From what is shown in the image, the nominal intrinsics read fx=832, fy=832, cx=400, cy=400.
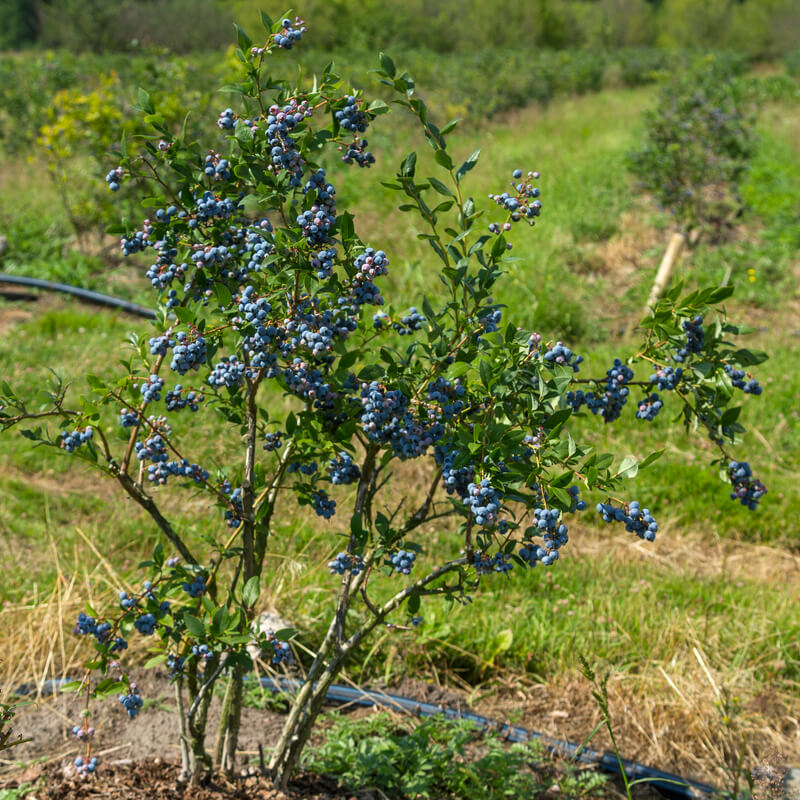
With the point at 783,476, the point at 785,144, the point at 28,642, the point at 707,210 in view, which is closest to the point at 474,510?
the point at 28,642

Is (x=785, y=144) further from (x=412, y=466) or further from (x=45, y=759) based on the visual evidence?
(x=45, y=759)

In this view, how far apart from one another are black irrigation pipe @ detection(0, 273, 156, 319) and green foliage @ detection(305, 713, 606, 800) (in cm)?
484

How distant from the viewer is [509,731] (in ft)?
9.34

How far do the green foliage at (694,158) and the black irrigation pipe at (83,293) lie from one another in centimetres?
509

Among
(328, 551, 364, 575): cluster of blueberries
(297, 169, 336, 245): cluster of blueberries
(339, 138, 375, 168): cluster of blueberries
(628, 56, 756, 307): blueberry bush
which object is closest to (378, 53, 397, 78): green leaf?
(339, 138, 375, 168): cluster of blueberries

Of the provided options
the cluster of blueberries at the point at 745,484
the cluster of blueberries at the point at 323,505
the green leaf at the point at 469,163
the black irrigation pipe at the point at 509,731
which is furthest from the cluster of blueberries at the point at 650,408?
the black irrigation pipe at the point at 509,731

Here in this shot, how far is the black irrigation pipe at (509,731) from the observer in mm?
2682

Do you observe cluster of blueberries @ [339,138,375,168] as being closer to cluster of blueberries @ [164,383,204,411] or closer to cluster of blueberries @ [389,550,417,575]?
cluster of blueberries @ [164,383,204,411]

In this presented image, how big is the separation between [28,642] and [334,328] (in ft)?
6.59

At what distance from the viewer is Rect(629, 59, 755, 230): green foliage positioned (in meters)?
8.36

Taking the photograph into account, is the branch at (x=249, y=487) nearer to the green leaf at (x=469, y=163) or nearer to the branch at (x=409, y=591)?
the branch at (x=409, y=591)

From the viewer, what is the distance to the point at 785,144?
11227 millimetres

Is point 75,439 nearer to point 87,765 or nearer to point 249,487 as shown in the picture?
point 249,487

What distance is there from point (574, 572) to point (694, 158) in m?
6.27
